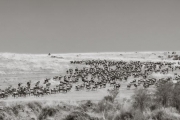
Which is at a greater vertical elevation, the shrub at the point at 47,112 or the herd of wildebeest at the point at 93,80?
the herd of wildebeest at the point at 93,80

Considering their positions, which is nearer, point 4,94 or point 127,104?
point 127,104

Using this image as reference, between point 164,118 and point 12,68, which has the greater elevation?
point 12,68

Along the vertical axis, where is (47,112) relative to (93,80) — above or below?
below

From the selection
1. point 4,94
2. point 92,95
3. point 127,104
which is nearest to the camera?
point 127,104

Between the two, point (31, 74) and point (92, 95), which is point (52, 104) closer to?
point (92, 95)

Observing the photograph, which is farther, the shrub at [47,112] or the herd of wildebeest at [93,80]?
the herd of wildebeest at [93,80]

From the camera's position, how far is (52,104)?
4644 centimetres

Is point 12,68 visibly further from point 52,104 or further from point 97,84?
point 52,104

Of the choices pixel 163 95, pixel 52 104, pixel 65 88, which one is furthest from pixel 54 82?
pixel 163 95

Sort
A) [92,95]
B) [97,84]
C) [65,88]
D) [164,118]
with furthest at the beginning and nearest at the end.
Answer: [97,84]
[65,88]
[92,95]
[164,118]

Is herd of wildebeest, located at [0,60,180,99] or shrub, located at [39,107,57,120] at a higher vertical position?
herd of wildebeest, located at [0,60,180,99]

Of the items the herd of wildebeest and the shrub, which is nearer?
the shrub

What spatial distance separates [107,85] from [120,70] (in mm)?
18933

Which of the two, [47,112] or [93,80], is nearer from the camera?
[47,112]
